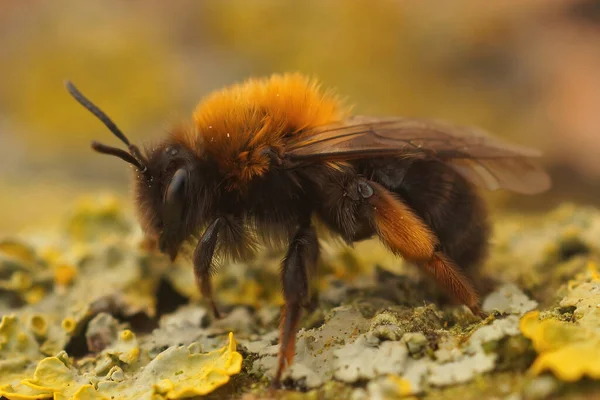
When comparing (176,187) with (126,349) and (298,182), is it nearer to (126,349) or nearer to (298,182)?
(298,182)

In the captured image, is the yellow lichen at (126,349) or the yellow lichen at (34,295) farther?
the yellow lichen at (34,295)

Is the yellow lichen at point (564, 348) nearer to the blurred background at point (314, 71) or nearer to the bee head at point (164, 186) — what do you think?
the bee head at point (164, 186)

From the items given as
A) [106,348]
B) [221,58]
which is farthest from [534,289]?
[221,58]

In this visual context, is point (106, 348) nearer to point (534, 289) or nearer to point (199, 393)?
point (199, 393)

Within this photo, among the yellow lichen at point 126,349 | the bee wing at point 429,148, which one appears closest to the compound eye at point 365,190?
the bee wing at point 429,148

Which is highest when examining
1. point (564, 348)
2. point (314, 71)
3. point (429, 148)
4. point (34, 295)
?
point (314, 71)

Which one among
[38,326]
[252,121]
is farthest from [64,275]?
[252,121]
